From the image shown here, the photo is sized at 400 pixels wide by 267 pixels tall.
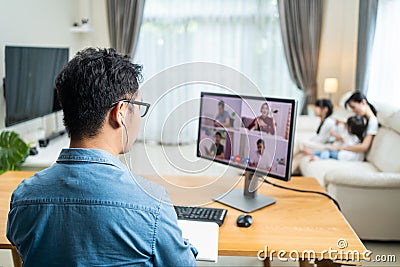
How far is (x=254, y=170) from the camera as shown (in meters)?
1.69

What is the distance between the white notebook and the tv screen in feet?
7.04

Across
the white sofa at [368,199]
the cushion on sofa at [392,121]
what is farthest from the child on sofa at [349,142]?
the white sofa at [368,199]

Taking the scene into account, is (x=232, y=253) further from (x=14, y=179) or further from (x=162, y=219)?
(x=14, y=179)

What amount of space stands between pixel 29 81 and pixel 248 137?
90.3 inches

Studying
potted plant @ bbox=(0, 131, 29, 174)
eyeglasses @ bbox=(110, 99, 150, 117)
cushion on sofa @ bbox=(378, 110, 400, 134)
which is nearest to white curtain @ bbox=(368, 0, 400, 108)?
cushion on sofa @ bbox=(378, 110, 400, 134)

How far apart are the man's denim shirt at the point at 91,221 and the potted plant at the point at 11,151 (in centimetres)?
221

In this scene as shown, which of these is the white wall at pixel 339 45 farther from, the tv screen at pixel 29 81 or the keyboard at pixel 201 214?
Answer: the keyboard at pixel 201 214

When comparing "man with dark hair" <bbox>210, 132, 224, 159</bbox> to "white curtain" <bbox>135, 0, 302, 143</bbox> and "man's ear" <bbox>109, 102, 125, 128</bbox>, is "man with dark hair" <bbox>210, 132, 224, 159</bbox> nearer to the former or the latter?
"man's ear" <bbox>109, 102, 125, 128</bbox>

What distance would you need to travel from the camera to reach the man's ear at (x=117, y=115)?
0.93 metres

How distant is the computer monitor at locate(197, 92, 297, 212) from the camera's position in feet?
5.25

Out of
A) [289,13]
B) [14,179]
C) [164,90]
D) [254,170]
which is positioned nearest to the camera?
[164,90]

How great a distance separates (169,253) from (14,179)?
4.48ft

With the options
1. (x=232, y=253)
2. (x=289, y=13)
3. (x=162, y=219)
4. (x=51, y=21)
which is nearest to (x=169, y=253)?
(x=162, y=219)

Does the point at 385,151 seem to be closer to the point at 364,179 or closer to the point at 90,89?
the point at 364,179
